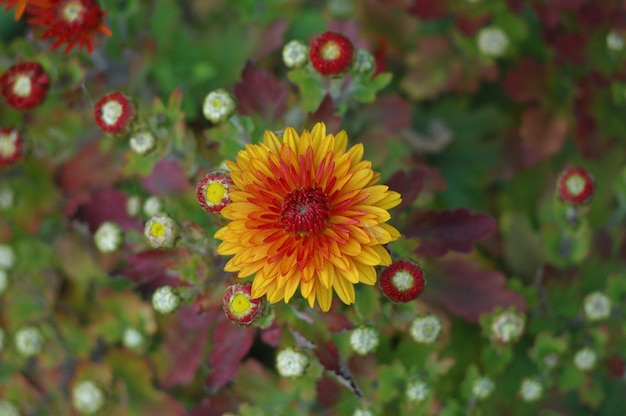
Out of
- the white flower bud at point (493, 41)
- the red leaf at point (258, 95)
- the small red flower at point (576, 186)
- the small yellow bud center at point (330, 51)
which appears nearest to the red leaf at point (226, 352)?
the red leaf at point (258, 95)

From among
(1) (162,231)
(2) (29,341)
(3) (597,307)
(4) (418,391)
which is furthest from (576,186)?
(2) (29,341)

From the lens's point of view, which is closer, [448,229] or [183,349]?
[448,229]

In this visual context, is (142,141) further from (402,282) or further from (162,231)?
(402,282)

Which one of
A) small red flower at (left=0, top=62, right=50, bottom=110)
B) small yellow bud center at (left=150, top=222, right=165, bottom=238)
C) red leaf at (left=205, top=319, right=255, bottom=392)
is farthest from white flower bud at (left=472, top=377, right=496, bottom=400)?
small red flower at (left=0, top=62, right=50, bottom=110)

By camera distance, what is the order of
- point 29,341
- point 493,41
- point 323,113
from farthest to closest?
point 493,41 < point 29,341 < point 323,113

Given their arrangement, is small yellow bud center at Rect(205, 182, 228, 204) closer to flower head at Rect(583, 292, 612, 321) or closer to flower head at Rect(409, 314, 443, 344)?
flower head at Rect(409, 314, 443, 344)

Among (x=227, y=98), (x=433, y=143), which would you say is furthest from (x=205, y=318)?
(x=433, y=143)

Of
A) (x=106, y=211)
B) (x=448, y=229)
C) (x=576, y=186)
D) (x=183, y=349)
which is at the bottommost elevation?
(x=183, y=349)
